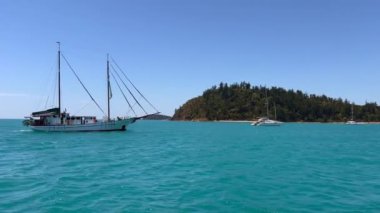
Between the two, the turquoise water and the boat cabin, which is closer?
the turquoise water

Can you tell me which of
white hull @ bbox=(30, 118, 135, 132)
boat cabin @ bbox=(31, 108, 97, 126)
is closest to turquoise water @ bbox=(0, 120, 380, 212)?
white hull @ bbox=(30, 118, 135, 132)

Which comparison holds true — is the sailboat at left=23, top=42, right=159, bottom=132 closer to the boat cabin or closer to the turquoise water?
the boat cabin

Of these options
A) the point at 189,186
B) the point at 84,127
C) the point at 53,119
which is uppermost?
the point at 53,119

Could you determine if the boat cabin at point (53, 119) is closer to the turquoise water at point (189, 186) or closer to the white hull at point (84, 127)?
the white hull at point (84, 127)

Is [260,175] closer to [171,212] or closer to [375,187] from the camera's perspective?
[375,187]

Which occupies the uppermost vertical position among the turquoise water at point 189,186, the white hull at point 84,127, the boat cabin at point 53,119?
the boat cabin at point 53,119

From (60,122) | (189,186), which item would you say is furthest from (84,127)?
(189,186)

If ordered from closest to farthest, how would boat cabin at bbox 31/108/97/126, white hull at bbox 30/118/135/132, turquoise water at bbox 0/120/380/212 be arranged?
turquoise water at bbox 0/120/380/212, white hull at bbox 30/118/135/132, boat cabin at bbox 31/108/97/126

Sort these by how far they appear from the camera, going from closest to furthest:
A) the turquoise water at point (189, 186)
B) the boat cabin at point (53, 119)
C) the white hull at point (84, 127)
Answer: the turquoise water at point (189, 186) < the white hull at point (84, 127) < the boat cabin at point (53, 119)

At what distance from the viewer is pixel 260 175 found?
86.5ft

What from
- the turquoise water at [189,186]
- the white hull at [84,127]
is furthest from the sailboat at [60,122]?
the turquoise water at [189,186]

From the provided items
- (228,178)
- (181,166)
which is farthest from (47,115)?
(228,178)

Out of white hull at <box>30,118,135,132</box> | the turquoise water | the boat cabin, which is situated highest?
the boat cabin

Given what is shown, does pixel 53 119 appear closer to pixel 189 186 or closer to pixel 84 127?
pixel 84 127
